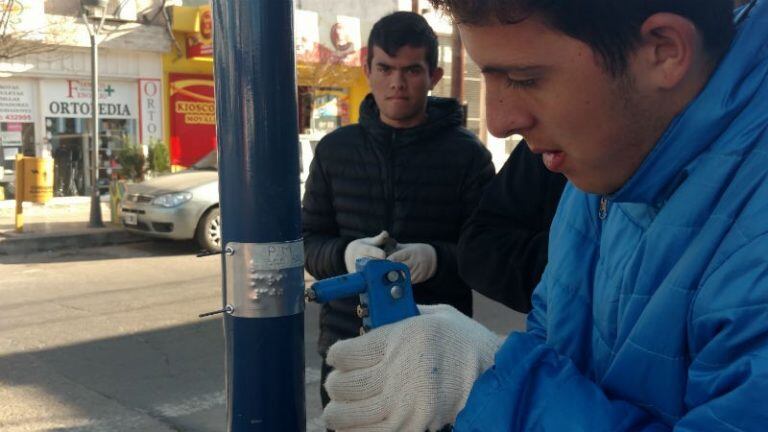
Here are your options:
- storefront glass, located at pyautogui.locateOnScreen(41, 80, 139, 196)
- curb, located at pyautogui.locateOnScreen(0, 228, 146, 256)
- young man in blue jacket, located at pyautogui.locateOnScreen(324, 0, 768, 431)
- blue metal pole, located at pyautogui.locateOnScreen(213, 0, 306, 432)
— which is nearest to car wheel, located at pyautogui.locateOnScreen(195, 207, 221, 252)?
curb, located at pyautogui.locateOnScreen(0, 228, 146, 256)

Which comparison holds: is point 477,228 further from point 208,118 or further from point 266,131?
point 208,118

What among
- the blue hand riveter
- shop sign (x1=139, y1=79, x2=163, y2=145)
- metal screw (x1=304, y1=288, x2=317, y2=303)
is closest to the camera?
the blue hand riveter

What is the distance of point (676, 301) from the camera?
929 millimetres

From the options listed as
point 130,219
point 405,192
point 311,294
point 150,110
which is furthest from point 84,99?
point 311,294

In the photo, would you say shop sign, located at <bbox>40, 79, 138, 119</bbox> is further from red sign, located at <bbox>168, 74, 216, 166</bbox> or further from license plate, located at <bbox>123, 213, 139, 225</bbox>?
license plate, located at <bbox>123, 213, 139, 225</bbox>

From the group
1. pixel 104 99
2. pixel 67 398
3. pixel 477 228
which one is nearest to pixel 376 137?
pixel 477 228

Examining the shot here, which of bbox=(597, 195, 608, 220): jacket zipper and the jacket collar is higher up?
the jacket collar

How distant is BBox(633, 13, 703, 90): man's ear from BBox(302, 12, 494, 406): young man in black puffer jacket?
5.21 feet

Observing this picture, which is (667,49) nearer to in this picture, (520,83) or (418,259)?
(520,83)

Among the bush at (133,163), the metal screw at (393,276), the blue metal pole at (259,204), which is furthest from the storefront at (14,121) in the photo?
the metal screw at (393,276)

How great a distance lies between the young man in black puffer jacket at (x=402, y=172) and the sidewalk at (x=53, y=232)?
920cm

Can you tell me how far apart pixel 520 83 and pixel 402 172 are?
1.62 m

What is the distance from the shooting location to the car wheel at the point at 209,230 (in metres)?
10.5

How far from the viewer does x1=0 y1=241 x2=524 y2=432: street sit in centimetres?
465
